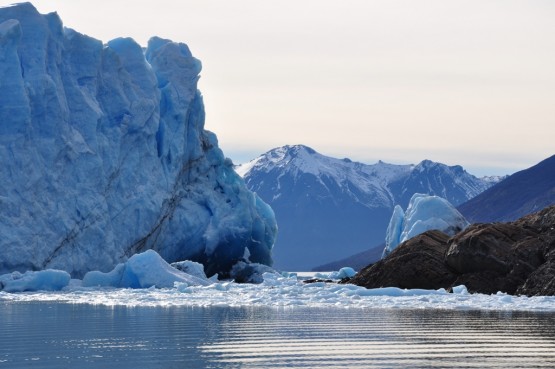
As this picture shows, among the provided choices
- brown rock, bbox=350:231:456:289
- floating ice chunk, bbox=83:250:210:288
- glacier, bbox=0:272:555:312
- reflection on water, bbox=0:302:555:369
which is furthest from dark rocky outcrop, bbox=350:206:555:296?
reflection on water, bbox=0:302:555:369

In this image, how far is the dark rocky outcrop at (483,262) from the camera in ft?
96.9

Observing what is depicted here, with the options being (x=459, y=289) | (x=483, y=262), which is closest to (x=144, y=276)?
(x=459, y=289)

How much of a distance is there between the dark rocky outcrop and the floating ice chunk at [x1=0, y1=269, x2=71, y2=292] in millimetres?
11323

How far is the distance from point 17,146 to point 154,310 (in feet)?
62.7

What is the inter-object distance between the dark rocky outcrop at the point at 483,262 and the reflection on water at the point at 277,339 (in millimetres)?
9012

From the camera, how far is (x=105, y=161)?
4206 centimetres

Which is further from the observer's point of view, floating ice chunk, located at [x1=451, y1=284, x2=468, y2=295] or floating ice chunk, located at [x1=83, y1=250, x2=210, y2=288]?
floating ice chunk, located at [x1=83, y1=250, x2=210, y2=288]

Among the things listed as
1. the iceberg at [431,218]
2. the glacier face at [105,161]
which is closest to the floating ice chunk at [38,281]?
the glacier face at [105,161]

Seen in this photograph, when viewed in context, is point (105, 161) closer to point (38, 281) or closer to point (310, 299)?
point (38, 281)

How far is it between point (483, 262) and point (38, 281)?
1669cm

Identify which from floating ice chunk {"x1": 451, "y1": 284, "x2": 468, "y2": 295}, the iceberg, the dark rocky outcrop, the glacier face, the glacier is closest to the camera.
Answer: the glacier

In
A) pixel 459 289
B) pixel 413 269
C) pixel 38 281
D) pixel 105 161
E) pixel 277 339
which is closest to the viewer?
pixel 277 339

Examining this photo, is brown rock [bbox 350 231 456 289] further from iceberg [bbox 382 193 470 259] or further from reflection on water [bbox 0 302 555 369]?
iceberg [bbox 382 193 470 259]

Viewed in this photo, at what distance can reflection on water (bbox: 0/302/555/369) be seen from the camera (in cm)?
1170
